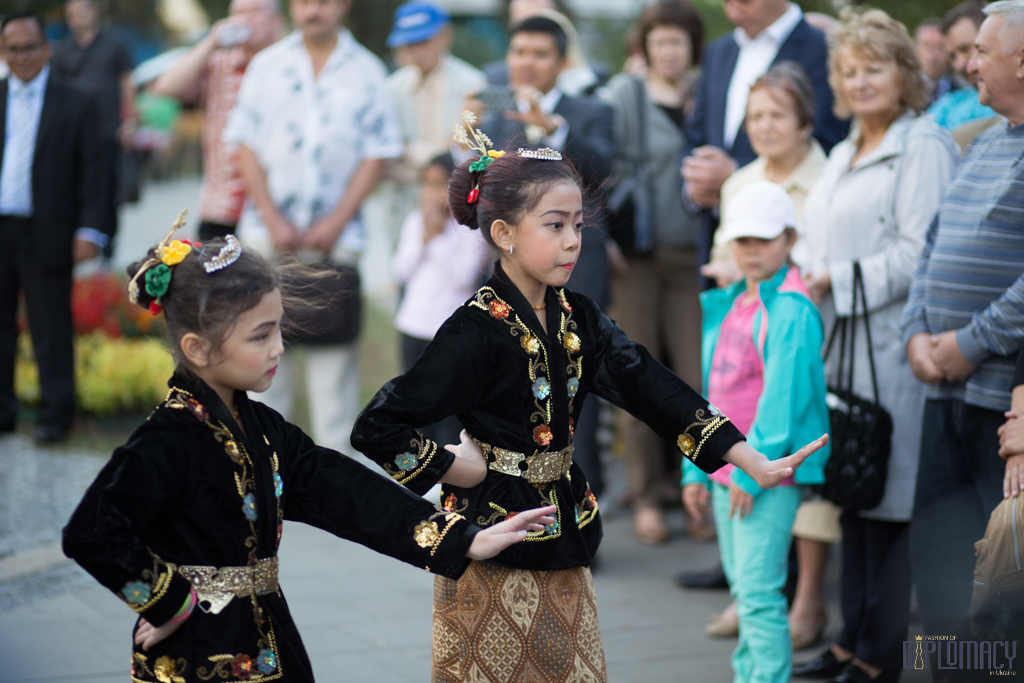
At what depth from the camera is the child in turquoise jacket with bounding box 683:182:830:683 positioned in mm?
3598

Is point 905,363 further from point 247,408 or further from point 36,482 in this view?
point 36,482

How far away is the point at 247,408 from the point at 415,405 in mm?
434

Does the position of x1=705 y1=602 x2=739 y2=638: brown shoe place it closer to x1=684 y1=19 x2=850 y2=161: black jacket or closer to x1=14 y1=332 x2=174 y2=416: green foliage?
x1=684 y1=19 x2=850 y2=161: black jacket

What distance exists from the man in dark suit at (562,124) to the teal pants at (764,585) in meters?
1.75

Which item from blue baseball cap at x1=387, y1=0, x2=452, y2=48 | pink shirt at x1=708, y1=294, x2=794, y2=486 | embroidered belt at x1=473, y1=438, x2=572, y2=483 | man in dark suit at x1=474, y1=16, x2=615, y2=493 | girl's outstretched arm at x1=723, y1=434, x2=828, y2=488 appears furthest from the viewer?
blue baseball cap at x1=387, y1=0, x2=452, y2=48

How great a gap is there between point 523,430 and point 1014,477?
4.78ft

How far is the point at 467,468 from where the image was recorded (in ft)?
9.14

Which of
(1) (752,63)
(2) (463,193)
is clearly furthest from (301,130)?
(2) (463,193)

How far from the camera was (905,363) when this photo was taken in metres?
3.99

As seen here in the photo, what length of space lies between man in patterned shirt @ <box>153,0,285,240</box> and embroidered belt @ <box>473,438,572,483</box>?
13.9 feet

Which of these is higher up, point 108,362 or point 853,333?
point 853,333

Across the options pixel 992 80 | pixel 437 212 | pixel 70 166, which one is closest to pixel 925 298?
pixel 992 80

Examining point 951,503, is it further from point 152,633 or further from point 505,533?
point 152,633

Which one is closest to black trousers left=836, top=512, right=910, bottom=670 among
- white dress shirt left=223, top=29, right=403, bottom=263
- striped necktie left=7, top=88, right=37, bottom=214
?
white dress shirt left=223, top=29, right=403, bottom=263
